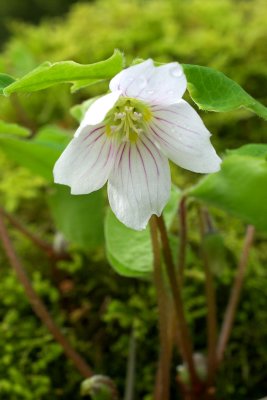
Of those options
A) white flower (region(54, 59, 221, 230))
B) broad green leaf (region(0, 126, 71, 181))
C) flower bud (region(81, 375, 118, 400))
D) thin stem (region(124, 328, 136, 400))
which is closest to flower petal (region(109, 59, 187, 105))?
white flower (region(54, 59, 221, 230))

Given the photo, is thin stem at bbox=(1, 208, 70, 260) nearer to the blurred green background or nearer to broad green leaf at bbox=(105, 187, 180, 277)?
the blurred green background

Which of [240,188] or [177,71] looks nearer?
[177,71]

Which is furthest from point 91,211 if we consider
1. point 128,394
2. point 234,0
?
point 234,0

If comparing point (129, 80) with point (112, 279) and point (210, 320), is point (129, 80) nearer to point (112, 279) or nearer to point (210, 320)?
point (210, 320)

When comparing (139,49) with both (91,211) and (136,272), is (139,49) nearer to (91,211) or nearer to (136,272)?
(91,211)

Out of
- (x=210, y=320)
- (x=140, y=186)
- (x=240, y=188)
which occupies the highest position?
→ (x=140, y=186)

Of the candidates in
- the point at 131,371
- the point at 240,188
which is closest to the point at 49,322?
the point at 131,371

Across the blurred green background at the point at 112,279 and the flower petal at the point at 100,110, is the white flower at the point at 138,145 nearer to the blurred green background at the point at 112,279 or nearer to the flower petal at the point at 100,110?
the flower petal at the point at 100,110

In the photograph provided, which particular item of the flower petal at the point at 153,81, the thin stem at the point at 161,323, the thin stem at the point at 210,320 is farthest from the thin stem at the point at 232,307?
the flower petal at the point at 153,81
